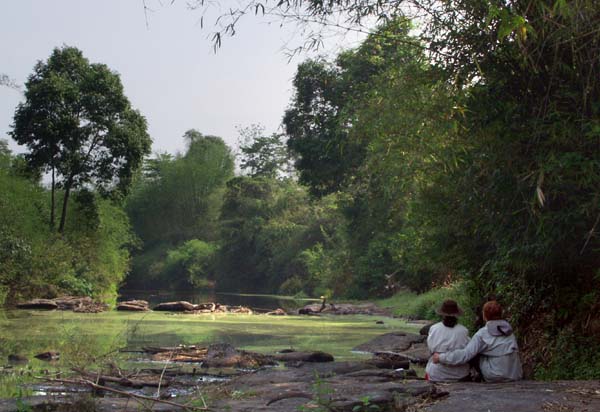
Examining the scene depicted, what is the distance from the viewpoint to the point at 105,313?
25.4 metres

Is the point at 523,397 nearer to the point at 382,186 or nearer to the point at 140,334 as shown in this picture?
the point at 140,334

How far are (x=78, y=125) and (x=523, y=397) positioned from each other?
3192cm

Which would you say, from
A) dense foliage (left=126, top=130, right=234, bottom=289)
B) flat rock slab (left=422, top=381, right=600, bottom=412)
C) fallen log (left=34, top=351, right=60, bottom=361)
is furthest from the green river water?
dense foliage (left=126, top=130, right=234, bottom=289)

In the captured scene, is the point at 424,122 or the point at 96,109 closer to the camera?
the point at 424,122

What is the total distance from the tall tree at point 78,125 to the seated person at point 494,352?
29679mm

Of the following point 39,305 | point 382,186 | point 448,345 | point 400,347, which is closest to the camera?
point 448,345

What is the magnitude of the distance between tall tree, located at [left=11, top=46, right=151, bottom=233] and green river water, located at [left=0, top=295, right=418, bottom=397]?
486 inches

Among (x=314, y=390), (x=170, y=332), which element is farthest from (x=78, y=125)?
(x=314, y=390)

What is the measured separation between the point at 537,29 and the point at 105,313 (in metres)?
19.4

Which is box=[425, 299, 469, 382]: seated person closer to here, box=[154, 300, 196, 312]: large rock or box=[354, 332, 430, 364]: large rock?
box=[354, 332, 430, 364]: large rock

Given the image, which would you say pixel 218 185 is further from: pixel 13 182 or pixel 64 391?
pixel 64 391

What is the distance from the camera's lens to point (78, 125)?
119 feet

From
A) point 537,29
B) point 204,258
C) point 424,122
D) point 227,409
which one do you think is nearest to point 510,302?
point 424,122

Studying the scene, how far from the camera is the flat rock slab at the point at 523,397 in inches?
259
